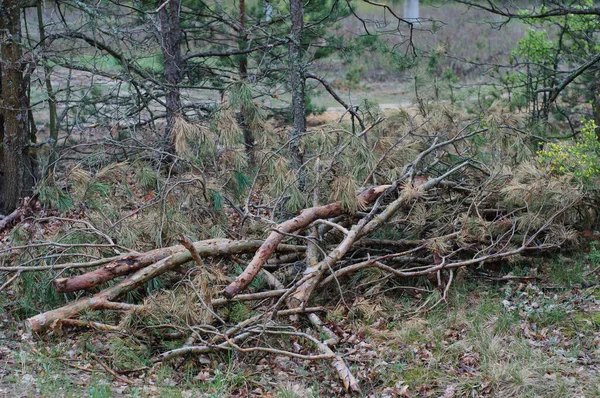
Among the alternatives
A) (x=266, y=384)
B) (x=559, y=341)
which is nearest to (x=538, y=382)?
(x=559, y=341)

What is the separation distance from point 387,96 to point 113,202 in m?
13.4

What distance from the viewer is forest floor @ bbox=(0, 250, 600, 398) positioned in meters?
4.85

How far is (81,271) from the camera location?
5.99 meters

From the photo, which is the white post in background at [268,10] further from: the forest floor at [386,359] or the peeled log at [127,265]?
the forest floor at [386,359]

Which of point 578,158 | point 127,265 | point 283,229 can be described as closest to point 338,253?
point 283,229

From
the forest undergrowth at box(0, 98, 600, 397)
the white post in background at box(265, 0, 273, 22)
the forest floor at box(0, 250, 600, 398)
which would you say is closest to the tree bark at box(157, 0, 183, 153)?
the white post in background at box(265, 0, 273, 22)

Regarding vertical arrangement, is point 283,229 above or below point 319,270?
above

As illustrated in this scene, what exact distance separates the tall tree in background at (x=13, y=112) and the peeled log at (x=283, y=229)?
14.1ft

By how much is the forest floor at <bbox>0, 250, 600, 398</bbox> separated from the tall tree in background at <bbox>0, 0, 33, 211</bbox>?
3.12 metres

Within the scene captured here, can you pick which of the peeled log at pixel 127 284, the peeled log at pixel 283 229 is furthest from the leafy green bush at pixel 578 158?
the peeled log at pixel 127 284

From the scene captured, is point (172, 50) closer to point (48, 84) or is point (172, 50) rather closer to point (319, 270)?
point (48, 84)

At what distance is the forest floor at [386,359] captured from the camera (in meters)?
4.85

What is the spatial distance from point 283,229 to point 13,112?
4643 mm

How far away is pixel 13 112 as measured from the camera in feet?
28.6
